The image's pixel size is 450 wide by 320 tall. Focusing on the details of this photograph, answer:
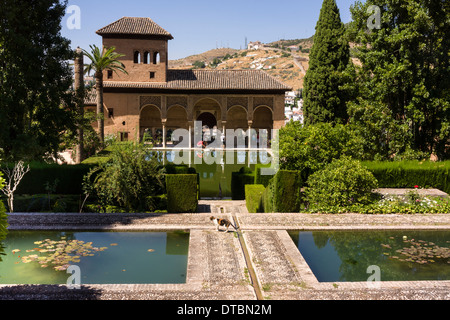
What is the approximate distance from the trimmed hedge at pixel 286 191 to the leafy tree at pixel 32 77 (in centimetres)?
646

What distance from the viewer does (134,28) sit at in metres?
31.1

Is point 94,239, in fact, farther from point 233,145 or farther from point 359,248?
point 233,145

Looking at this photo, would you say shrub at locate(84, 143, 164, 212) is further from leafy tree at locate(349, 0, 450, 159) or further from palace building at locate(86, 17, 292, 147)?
palace building at locate(86, 17, 292, 147)

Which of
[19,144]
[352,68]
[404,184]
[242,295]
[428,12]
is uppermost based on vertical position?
[428,12]

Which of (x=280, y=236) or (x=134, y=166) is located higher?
(x=134, y=166)

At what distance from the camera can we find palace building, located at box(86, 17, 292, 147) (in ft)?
102

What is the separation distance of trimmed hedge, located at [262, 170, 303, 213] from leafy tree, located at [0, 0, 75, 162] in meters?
6.46

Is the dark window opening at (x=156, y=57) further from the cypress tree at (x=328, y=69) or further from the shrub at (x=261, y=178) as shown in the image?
the shrub at (x=261, y=178)

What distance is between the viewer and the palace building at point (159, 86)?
102ft

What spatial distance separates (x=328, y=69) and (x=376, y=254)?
1724 cm

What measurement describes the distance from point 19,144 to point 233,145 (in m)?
22.0

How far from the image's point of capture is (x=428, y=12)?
1557 cm

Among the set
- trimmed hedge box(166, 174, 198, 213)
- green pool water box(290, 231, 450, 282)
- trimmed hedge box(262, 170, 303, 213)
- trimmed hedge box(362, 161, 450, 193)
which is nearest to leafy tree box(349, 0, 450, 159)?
trimmed hedge box(362, 161, 450, 193)

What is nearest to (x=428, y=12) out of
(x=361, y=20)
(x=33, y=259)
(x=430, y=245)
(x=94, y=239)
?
(x=361, y=20)
